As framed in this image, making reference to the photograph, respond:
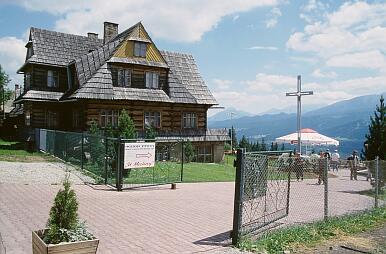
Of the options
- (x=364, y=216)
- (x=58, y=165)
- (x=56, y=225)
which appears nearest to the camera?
(x=56, y=225)

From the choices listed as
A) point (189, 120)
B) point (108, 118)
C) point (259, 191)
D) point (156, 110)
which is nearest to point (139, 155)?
point (259, 191)

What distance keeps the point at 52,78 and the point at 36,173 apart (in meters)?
17.2

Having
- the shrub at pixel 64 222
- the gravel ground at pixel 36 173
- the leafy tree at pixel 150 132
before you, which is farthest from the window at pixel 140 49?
the shrub at pixel 64 222

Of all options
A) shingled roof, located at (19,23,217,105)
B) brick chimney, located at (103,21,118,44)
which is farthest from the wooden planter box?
brick chimney, located at (103,21,118,44)

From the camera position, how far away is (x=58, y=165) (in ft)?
61.6

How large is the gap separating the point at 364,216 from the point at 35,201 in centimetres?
910

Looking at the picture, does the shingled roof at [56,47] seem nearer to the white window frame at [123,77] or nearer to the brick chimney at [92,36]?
the brick chimney at [92,36]

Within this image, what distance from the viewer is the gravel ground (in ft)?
47.3

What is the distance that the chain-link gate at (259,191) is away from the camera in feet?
24.9

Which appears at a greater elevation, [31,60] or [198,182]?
[31,60]

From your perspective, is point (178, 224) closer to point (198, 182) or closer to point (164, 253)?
point (164, 253)

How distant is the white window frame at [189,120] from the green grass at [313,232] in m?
22.0

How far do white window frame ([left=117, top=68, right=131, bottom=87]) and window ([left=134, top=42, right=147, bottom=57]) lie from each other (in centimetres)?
164

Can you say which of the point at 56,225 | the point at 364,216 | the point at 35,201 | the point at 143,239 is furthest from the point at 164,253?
the point at 364,216
